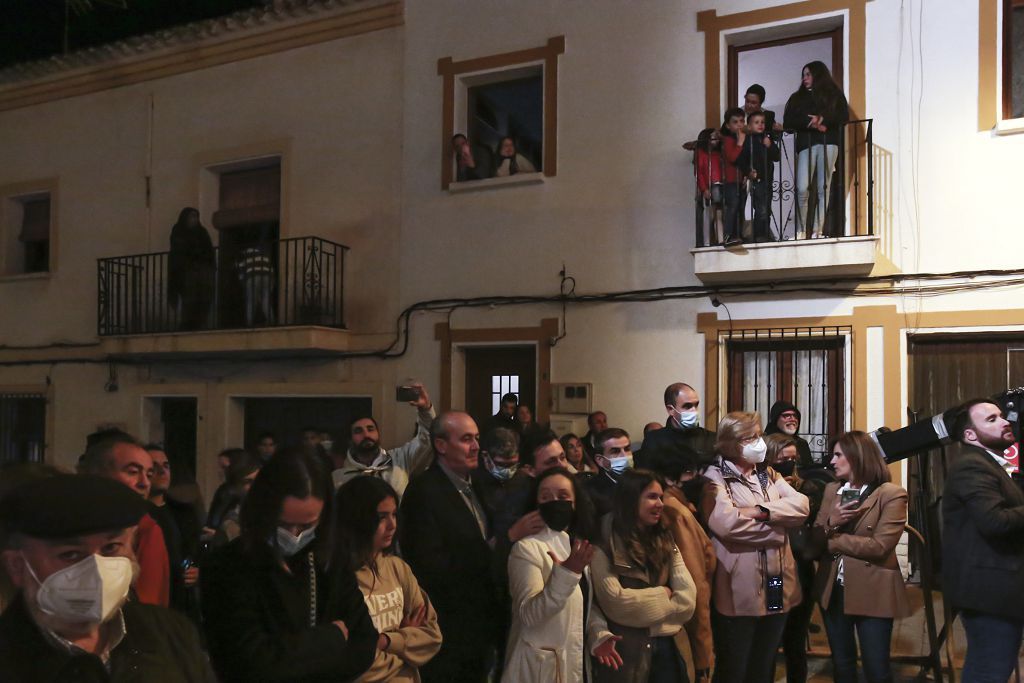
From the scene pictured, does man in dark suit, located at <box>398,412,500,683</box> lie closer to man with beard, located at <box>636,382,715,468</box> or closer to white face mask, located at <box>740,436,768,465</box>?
white face mask, located at <box>740,436,768,465</box>

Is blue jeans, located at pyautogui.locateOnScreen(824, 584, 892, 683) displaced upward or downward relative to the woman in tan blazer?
downward

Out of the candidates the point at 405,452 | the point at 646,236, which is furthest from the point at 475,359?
the point at 405,452

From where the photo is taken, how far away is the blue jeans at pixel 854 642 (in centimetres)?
454

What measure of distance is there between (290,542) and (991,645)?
3.21 meters

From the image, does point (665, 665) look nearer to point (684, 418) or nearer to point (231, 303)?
point (684, 418)

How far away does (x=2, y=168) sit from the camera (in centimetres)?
1345

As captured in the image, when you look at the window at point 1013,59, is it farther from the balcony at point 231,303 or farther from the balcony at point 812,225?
the balcony at point 231,303

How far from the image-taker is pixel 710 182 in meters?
8.33

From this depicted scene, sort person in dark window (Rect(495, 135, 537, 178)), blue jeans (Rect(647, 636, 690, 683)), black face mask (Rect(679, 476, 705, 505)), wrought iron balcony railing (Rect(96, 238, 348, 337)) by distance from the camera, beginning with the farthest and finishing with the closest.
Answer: wrought iron balcony railing (Rect(96, 238, 348, 337)) → person in dark window (Rect(495, 135, 537, 178)) → black face mask (Rect(679, 476, 705, 505)) → blue jeans (Rect(647, 636, 690, 683))

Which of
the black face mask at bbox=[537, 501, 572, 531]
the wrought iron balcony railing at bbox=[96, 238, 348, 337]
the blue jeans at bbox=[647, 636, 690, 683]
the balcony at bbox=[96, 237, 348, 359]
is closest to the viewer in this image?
the black face mask at bbox=[537, 501, 572, 531]

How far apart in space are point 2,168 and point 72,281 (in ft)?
8.23

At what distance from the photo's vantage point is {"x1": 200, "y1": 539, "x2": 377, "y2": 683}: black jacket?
8.00 ft

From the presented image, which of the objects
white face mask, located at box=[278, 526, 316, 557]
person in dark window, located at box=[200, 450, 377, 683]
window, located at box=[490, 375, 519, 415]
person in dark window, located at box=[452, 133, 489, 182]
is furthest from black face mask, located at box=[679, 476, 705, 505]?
person in dark window, located at box=[452, 133, 489, 182]

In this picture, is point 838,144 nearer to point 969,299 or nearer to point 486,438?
point 969,299
